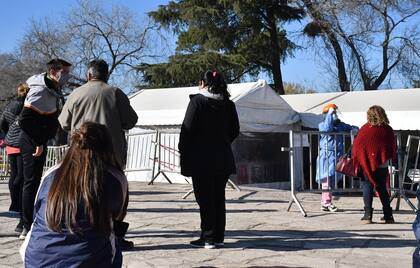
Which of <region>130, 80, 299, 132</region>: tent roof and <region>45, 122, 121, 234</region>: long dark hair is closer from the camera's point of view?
<region>45, 122, 121, 234</region>: long dark hair

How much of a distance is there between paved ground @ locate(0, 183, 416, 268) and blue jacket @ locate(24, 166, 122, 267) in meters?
1.73

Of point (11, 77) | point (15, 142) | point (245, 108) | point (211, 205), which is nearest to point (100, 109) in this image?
point (211, 205)

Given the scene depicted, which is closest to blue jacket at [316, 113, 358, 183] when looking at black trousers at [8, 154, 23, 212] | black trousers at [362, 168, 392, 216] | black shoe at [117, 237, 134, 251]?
black trousers at [362, 168, 392, 216]

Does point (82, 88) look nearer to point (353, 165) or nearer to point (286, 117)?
point (353, 165)

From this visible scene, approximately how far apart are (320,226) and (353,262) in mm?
1974

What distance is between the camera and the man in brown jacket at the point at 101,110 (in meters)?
5.10

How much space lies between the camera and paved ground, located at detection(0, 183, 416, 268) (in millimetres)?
5109

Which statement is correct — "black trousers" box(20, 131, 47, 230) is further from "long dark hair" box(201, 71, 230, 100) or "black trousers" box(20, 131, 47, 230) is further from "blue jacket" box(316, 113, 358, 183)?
"blue jacket" box(316, 113, 358, 183)

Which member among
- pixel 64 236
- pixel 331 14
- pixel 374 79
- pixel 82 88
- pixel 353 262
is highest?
pixel 331 14

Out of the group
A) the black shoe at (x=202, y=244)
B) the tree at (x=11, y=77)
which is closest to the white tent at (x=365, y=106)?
the black shoe at (x=202, y=244)

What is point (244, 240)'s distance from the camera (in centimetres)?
605

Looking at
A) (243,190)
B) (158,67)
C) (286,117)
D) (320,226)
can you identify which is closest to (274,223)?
(320,226)

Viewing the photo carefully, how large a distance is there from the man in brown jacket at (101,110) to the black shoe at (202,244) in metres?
0.77

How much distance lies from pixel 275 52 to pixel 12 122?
869 inches
